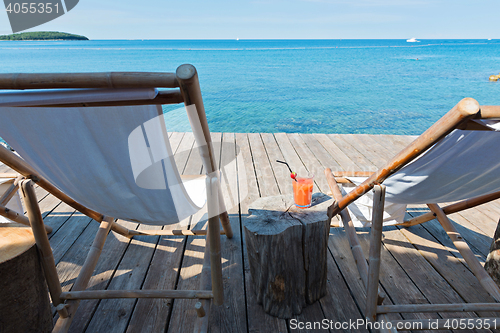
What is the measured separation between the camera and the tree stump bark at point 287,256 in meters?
1.15

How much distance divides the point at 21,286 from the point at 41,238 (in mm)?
154

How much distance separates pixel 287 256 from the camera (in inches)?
45.8

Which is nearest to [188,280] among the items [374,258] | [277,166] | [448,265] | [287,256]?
[287,256]

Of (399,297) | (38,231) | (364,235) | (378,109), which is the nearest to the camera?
(38,231)

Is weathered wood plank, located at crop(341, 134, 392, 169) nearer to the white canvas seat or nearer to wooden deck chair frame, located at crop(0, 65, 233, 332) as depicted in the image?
the white canvas seat

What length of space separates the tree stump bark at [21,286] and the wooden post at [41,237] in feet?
0.06

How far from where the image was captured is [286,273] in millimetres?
1187

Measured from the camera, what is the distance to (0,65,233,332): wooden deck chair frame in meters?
0.64

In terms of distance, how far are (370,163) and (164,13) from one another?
7151 centimetres

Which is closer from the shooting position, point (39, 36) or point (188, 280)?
point (188, 280)

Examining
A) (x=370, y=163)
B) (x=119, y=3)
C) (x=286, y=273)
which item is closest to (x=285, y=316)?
(x=286, y=273)

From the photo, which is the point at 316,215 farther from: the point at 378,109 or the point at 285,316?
the point at 378,109

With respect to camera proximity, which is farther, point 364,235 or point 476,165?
point 364,235

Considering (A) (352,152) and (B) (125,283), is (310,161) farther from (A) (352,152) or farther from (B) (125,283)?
(B) (125,283)
